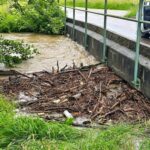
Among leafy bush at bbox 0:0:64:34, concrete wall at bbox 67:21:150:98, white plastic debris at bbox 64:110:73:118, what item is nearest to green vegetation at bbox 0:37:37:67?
concrete wall at bbox 67:21:150:98

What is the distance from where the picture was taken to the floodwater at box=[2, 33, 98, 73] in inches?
368

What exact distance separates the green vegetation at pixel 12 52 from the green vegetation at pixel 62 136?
3.98 metres

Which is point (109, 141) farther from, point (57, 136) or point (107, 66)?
point (107, 66)

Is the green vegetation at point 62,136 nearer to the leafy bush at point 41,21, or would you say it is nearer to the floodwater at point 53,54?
the floodwater at point 53,54

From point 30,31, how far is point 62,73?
848 cm

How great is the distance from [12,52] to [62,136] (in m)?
4.84

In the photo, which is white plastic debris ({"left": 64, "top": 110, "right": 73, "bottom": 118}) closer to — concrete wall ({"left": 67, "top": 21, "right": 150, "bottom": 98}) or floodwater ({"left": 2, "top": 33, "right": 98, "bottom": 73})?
concrete wall ({"left": 67, "top": 21, "right": 150, "bottom": 98})

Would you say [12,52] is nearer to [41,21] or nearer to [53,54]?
[53,54]

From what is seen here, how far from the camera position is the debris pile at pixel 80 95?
19.4 feet

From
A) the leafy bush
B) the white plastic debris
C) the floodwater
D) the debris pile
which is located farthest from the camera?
the leafy bush

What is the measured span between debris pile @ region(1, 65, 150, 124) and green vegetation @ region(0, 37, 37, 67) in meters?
1.03

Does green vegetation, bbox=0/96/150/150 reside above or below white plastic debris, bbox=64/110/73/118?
above

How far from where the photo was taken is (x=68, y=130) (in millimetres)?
4816

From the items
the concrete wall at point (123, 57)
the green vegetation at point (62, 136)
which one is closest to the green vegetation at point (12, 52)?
the concrete wall at point (123, 57)
